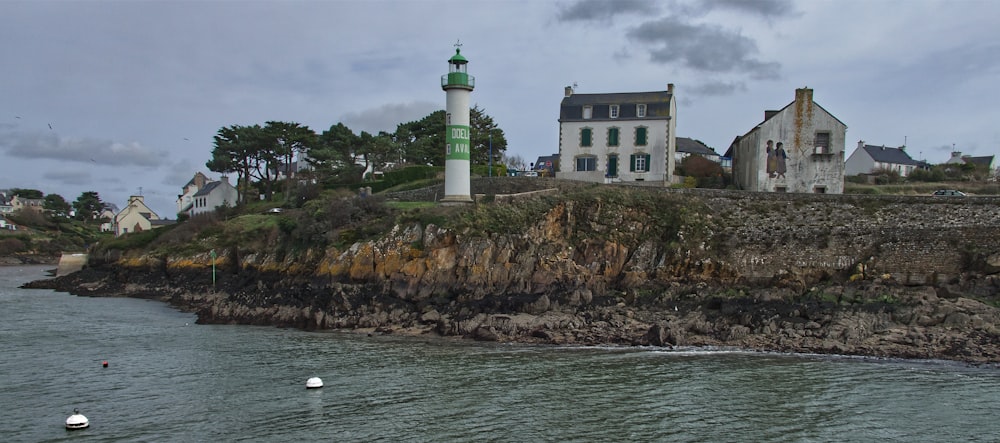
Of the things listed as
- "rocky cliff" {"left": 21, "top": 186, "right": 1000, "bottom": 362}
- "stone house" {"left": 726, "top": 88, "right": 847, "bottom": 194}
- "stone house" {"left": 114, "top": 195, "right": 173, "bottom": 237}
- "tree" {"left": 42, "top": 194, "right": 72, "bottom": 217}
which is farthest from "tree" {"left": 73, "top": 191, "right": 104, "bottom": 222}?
"stone house" {"left": 726, "top": 88, "right": 847, "bottom": 194}

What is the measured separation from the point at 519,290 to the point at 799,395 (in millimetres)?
13370

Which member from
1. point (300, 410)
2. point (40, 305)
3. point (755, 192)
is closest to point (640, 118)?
point (755, 192)

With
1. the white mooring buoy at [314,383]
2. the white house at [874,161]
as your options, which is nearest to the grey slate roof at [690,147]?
the white house at [874,161]

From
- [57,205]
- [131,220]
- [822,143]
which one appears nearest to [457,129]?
[822,143]

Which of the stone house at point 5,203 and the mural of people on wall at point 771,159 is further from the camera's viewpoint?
the stone house at point 5,203

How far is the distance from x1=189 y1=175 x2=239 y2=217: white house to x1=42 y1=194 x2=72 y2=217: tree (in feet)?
142

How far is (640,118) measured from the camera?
4197 cm

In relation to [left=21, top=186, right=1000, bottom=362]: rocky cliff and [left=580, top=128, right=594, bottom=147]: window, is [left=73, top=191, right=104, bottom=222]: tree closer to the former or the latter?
[left=21, top=186, right=1000, bottom=362]: rocky cliff

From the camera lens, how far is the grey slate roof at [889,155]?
54812 millimetres

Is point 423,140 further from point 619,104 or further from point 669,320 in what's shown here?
point 669,320

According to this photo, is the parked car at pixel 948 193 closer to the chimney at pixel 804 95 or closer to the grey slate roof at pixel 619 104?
the chimney at pixel 804 95

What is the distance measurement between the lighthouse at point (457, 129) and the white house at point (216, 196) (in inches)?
1122

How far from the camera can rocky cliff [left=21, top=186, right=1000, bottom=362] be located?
2505cm

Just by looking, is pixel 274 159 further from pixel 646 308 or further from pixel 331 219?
pixel 646 308
